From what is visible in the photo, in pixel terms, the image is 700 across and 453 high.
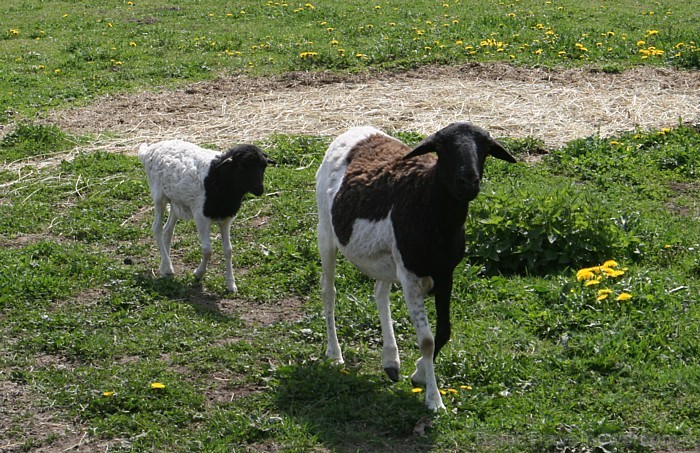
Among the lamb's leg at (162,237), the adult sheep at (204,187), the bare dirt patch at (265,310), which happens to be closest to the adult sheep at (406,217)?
the bare dirt patch at (265,310)

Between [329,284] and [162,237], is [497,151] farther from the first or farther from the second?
[162,237]

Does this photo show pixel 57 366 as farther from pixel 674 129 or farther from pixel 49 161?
pixel 674 129

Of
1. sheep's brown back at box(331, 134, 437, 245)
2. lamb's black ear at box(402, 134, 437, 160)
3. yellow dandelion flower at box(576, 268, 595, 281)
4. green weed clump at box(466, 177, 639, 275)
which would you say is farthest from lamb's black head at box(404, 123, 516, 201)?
green weed clump at box(466, 177, 639, 275)

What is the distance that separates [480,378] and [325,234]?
1572mm

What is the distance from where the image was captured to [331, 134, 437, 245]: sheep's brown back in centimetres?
662

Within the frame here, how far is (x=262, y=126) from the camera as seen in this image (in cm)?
1320

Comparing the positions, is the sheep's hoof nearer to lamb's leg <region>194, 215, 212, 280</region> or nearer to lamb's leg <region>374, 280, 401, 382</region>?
lamb's leg <region>374, 280, 401, 382</region>

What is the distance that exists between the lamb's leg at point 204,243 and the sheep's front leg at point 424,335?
290 centimetres

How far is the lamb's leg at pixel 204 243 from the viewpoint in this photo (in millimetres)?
8773

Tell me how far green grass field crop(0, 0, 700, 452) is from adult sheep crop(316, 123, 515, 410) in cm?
49

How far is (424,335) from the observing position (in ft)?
20.6

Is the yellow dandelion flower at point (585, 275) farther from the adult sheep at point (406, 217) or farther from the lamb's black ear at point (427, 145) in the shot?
the lamb's black ear at point (427, 145)

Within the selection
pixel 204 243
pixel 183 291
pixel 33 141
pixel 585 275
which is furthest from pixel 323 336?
pixel 33 141

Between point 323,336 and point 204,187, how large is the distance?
6.80ft
